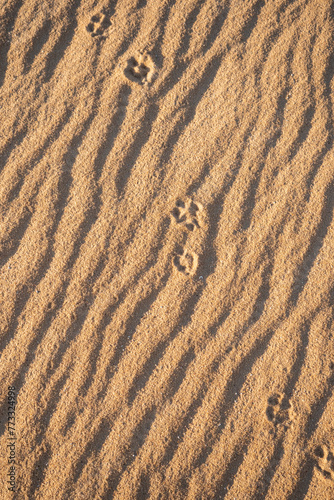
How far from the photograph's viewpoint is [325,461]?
1560mm

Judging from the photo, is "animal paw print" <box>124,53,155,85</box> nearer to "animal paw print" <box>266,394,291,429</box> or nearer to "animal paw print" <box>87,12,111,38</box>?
"animal paw print" <box>87,12,111,38</box>

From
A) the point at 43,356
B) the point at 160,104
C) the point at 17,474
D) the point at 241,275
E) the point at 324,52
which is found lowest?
the point at 17,474

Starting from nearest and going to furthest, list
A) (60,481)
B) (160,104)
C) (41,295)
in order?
(60,481), (41,295), (160,104)

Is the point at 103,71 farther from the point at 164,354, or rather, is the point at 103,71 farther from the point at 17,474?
the point at 17,474

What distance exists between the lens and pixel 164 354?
5.28 ft

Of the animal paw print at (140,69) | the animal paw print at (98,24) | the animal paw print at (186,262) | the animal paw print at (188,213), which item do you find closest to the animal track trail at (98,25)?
the animal paw print at (98,24)

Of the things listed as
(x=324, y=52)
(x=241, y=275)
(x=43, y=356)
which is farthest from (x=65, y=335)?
(x=324, y=52)

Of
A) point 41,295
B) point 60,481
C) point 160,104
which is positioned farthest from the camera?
point 160,104

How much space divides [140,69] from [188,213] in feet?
2.82

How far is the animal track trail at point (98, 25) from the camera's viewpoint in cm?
184

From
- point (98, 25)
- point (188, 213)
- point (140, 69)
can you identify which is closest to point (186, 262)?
point (188, 213)

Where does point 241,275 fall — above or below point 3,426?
above

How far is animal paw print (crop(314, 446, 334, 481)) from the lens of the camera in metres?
1.55

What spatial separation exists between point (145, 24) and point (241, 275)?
151cm
